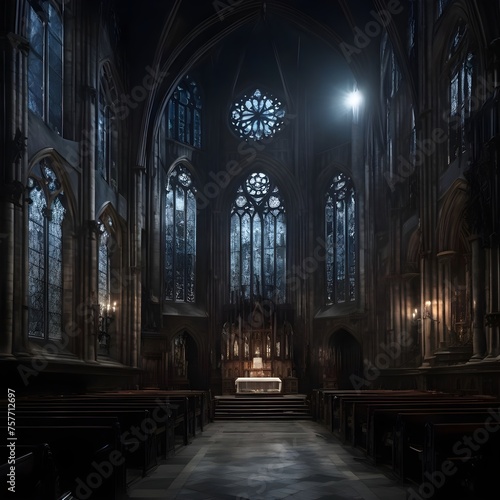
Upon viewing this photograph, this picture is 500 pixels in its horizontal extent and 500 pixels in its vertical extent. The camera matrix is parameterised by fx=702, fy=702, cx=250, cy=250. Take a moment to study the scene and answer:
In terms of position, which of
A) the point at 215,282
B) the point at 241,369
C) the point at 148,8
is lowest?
the point at 241,369

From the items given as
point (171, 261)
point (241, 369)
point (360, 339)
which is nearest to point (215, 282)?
point (171, 261)

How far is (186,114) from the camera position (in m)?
37.1

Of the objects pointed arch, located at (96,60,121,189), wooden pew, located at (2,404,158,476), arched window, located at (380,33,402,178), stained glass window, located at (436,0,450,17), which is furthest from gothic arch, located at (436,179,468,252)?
wooden pew, located at (2,404,158,476)

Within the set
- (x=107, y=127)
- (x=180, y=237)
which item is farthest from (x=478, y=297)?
(x=180, y=237)

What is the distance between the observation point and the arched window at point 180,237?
3550 cm

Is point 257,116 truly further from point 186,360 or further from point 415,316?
point 415,316

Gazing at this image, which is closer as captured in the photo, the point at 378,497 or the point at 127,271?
the point at 378,497

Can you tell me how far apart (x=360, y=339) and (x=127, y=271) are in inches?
456

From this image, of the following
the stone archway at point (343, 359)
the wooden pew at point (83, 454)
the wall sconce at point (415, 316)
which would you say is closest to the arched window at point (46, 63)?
the wall sconce at point (415, 316)

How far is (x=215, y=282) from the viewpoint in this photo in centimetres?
3612

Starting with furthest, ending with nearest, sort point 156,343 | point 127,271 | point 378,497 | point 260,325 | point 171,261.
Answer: point 171,261 < point 260,325 < point 156,343 < point 127,271 < point 378,497

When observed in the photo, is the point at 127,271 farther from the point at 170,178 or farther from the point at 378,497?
the point at 378,497

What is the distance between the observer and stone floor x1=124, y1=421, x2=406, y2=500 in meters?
8.30

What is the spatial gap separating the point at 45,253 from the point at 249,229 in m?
19.1
